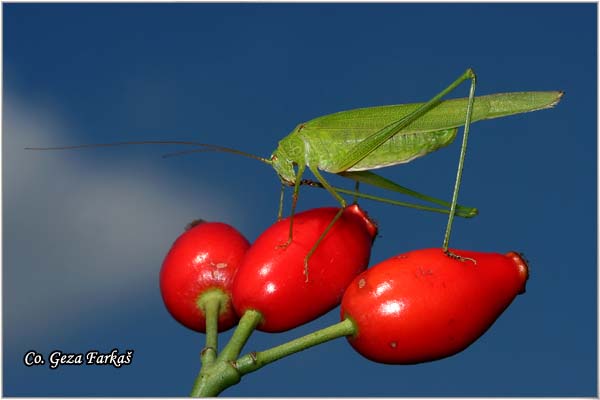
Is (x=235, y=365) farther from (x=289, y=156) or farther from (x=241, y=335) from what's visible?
(x=289, y=156)

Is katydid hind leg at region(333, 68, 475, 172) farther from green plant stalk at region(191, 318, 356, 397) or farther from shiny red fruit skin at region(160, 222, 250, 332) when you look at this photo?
green plant stalk at region(191, 318, 356, 397)

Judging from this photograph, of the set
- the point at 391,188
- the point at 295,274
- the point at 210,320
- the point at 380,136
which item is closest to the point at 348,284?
the point at 295,274

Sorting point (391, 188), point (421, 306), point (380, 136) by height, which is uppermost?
point (380, 136)

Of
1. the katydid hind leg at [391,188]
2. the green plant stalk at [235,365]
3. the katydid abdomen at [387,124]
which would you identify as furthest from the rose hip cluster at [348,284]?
the katydid abdomen at [387,124]

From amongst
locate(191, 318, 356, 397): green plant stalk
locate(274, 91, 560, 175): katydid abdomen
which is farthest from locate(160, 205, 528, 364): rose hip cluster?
locate(274, 91, 560, 175): katydid abdomen

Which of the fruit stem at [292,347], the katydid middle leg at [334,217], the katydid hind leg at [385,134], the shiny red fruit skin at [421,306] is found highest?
the katydid hind leg at [385,134]

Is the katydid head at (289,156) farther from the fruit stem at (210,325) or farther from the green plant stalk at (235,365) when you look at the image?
the green plant stalk at (235,365)

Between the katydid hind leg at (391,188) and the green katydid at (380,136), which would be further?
the green katydid at (380,136)
